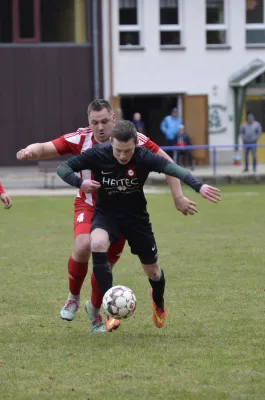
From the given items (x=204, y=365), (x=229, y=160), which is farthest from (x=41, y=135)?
(x=204, y=365)

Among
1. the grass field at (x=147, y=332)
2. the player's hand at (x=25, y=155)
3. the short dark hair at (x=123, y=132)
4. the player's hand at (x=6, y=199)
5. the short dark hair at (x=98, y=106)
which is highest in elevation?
the short dark hair at (x=98, y=106)

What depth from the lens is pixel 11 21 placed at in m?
34.3

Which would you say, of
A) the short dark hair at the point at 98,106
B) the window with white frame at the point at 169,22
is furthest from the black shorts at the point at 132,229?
the window with white frame at the point at 169,22

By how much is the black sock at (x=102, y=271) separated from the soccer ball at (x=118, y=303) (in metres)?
0.14

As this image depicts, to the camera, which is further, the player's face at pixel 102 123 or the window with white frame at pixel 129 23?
the window with white frame at pixel 129 23

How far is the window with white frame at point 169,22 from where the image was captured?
3575 centimetres

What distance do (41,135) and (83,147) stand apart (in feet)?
86.8

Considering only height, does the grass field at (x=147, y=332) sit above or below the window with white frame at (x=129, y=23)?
below

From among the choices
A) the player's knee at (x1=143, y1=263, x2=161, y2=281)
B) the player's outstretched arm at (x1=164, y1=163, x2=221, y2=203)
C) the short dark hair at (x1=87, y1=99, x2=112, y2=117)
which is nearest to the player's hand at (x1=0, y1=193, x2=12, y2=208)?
the short dark hair at (x1=87, y1=99, x2=112, y2=117)

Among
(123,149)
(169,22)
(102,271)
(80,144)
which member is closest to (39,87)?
(169,22)

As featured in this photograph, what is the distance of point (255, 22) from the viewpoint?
1443 inches

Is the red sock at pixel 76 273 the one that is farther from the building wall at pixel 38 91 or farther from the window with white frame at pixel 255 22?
the window with white frame at pixel 255 22

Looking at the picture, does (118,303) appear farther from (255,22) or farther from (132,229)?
(255,22)

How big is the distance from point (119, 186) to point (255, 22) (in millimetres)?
29725
